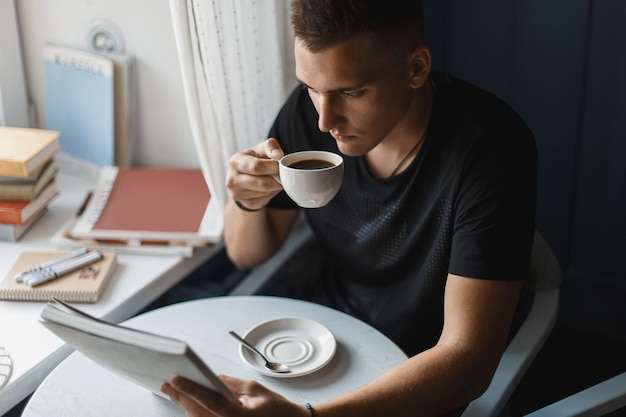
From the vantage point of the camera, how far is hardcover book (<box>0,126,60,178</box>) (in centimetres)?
166

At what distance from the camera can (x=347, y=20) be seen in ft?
3.96

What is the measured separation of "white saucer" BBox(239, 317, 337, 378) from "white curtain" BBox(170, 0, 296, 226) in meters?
0.49

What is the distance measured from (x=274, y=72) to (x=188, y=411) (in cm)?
96

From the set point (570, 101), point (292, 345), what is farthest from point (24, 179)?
point (570, 101)

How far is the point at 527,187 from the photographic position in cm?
131

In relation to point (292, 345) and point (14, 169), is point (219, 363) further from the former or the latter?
point (14, 169)

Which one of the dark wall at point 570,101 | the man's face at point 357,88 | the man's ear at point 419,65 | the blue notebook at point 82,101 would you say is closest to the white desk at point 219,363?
the man's face at point 357,88

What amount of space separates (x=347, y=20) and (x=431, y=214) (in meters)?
0.41

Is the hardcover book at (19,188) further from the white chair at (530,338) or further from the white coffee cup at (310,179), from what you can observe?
the white chair at (530,338)

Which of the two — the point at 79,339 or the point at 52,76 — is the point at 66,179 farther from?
the point at 79,339

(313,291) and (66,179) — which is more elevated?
A: (66,179)

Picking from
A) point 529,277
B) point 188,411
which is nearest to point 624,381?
point 529,277

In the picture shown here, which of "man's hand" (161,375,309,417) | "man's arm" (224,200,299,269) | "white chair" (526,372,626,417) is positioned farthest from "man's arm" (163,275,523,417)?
"man's arm" (224,200,299,269)

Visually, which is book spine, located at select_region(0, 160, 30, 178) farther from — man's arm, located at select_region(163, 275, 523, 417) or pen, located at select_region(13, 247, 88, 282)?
man's arm, located at select_region(163, 275, 523, 417)
